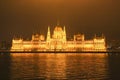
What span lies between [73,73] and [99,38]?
10630cm

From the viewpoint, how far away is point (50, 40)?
144 m

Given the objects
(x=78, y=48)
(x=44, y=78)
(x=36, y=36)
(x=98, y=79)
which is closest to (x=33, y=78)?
(x=44, y=78)

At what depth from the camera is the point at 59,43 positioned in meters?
143

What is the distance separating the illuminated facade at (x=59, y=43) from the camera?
140375 millimetres

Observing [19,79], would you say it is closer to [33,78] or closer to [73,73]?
[33,78]

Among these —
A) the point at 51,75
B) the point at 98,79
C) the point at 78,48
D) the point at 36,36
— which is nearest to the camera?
the point at 98,79

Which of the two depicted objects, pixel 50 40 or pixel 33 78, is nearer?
pixel 33 78

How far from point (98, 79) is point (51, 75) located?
194 inches

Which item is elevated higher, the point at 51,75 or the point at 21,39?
the point at 21,39

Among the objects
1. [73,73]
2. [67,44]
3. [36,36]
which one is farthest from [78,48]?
[73,73]

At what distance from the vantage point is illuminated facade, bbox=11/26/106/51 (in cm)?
14038

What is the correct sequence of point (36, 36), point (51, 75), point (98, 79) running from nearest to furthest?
1. point (98, 79)
2. point (51, 75)
3. point (36, 36)

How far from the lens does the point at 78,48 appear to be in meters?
140

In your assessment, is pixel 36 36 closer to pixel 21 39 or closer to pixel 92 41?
pixel 21 39
